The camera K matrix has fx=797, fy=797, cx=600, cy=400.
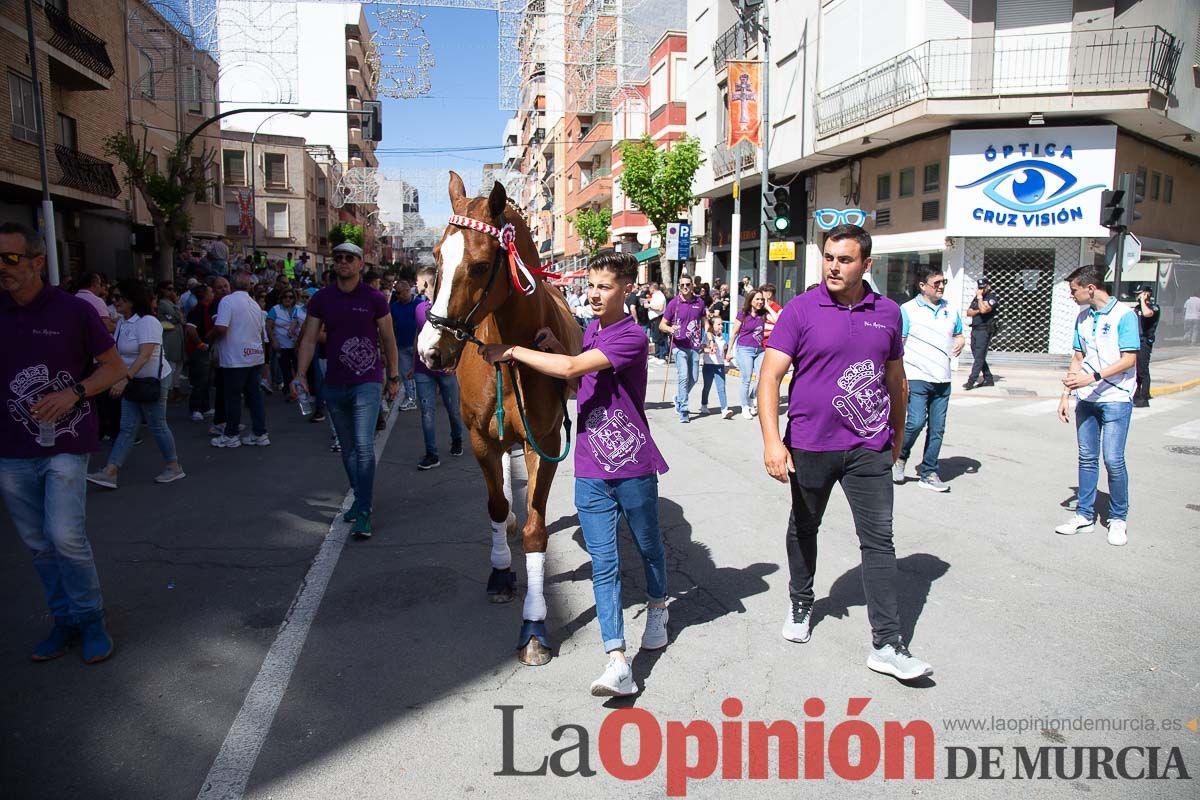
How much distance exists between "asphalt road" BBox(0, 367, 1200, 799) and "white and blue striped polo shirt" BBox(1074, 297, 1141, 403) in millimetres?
1118

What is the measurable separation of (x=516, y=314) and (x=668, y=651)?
73.3 inches

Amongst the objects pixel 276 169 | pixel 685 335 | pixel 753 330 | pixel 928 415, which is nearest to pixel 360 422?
pixel 928 415

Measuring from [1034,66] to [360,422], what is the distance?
18.5 meters

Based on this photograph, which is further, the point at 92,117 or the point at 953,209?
the point at 92,117

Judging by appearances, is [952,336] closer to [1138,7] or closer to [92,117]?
[1138,7]

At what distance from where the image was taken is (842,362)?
3.77 metres

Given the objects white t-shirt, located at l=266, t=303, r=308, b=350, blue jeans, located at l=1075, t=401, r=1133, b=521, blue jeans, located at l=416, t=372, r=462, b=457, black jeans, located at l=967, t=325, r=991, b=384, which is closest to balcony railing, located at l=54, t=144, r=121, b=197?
white t-shirt, located at l=266, t=303, r=308, b=350

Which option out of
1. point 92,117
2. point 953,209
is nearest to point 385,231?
point 92,117

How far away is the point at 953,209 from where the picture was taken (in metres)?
18.8

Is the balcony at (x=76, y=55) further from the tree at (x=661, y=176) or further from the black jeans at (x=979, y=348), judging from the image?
the black jeans at (x=979, y=348)

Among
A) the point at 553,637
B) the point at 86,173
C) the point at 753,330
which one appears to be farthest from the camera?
the point at 86,173

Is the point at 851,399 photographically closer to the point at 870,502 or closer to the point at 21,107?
the point at 870,502

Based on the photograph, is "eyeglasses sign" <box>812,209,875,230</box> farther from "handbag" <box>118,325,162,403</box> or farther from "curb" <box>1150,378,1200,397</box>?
"handbag" <box>118,325,162,403</box>

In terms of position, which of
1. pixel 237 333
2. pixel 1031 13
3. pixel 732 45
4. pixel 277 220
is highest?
pixel 732 45
